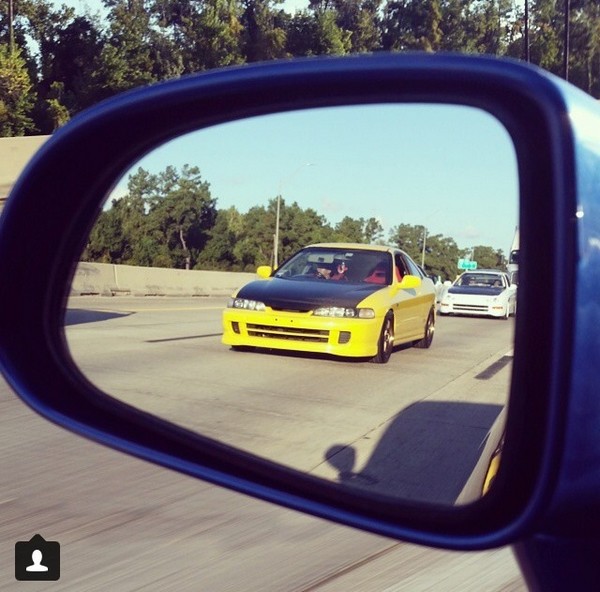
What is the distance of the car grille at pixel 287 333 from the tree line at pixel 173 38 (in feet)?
167

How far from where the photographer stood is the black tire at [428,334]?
2.22 metres

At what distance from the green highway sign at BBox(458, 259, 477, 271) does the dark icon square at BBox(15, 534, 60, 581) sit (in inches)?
91.1

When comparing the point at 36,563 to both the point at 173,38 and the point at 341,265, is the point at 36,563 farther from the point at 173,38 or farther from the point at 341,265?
the point at 173,38

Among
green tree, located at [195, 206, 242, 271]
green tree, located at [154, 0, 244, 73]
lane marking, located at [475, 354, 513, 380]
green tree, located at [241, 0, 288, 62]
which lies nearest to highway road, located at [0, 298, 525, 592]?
lane marking, located at [475, 354, 513, 380]

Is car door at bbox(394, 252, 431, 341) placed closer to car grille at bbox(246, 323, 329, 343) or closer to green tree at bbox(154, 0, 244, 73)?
car grille at bbox(246, 323, 329, 343)

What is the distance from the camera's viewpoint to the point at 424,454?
78.6 inches

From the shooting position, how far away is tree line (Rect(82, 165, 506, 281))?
1712mm

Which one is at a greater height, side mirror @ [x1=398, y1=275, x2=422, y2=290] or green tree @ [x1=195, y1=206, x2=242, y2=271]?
green tree @ [x1=195, y1=206, x2=242, y2=271]

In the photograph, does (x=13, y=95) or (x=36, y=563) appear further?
(x=13, y=95)

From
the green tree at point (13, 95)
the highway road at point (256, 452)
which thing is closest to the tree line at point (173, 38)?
the green tree at point (13, 95)

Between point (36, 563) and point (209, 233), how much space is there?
200cm

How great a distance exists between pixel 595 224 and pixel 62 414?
4.03 feet

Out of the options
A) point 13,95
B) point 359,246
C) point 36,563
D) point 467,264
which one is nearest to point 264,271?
point 359,246

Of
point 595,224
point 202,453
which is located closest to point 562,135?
point 595,224
